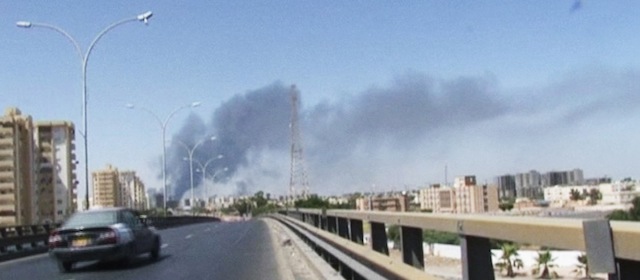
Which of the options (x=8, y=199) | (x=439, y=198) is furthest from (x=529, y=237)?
(x=8, y=199)

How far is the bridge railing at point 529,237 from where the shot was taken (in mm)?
3451

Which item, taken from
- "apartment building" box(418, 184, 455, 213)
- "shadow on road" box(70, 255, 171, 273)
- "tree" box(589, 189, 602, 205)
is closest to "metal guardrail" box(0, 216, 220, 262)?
"shadow on road" box(70, 255, 171, 273)

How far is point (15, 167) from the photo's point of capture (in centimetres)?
6994

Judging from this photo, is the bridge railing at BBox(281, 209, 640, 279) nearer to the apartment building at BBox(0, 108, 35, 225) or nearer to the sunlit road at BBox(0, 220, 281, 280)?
the sunlit road at BBox(0, 220, 281, 280)

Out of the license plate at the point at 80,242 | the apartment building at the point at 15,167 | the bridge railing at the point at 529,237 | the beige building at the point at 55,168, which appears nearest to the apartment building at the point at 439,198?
the license plate at the point at 80,242

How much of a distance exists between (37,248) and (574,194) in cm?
4572

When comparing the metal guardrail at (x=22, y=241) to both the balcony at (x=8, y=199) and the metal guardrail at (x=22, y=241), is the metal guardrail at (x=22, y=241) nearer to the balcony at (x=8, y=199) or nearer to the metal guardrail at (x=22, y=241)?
the metal guardrail at (x=22, y=241)

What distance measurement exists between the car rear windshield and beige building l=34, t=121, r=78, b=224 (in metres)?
50.8

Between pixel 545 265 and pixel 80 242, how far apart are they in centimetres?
4257

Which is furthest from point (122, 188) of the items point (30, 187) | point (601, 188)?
point (601, 188)

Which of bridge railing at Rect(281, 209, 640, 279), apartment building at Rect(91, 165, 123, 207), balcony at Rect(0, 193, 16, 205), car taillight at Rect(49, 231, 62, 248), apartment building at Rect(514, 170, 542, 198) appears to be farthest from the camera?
apartment building at Rect(91, 165, 123, 207)

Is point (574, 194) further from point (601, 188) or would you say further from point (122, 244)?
point (122, 244)

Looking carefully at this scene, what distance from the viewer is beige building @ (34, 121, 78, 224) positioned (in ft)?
238

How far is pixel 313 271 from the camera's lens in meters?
16.2
